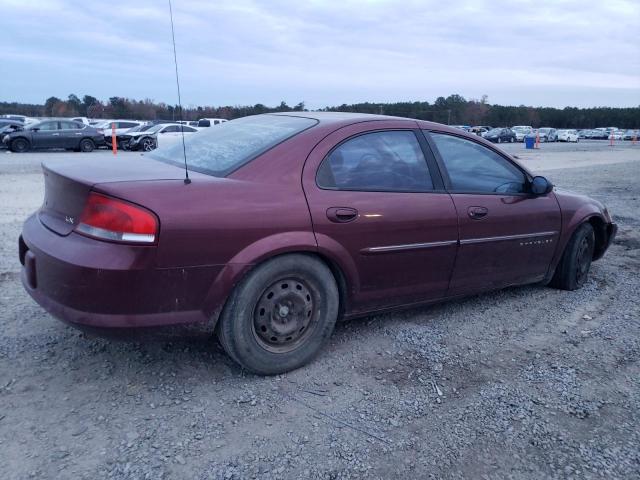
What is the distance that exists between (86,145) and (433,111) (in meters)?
39.4

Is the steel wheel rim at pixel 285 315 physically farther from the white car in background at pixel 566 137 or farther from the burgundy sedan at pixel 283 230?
the white car in background at pixel 566 137

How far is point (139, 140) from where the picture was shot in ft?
74.6

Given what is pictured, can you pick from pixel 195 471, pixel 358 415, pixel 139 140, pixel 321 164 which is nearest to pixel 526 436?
pixel 358 415

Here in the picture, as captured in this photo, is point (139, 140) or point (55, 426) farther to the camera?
point (139, 140)

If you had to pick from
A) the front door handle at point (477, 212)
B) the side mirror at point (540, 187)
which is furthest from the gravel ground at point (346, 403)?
the side mirror at point (540, 187)

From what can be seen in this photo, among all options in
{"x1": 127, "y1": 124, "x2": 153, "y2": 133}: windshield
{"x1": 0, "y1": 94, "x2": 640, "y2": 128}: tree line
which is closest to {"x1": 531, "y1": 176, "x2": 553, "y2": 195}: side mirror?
{"x1": 0, "y1": 94, "x2": 640, "y2": 128}: tree line

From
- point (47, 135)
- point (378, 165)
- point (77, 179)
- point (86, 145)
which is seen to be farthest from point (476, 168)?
point (47, 135)

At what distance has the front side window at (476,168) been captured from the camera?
379 centimetres

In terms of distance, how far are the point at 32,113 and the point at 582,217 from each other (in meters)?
61.1

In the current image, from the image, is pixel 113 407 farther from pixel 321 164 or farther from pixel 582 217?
pixel 582 217

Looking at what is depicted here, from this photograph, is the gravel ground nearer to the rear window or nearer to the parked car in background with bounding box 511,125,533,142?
the rear window

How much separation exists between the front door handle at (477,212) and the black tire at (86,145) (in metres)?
21.5

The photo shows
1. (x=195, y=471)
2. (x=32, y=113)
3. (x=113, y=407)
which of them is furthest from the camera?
(x=32, y=113)

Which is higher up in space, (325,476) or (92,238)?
(92,238)
